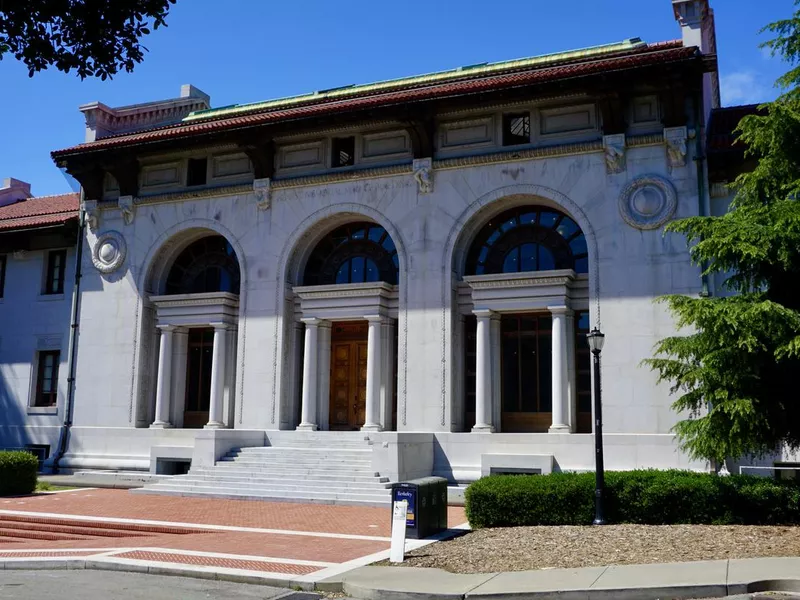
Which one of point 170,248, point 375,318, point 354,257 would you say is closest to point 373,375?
point 375,318

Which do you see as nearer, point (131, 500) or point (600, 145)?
point (131, 500)

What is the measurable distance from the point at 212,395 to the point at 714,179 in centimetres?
1793

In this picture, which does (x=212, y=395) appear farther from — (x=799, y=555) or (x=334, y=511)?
(x=799, y=555)

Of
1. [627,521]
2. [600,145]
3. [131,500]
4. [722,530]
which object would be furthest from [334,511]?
[600,145]

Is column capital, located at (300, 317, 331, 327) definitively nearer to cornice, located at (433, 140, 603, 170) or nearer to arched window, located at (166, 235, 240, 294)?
arched window, located at (166, 235, 240, 294)

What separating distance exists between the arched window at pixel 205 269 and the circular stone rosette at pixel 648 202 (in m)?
14.4

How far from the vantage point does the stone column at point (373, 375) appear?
27.0m

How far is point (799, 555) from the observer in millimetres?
12180

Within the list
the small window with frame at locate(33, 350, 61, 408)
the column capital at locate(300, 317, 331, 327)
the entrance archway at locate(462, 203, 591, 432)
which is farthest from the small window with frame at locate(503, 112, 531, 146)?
the small window with frame at locate(33, 350, 61, 408)

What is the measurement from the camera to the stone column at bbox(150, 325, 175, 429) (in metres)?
30.0

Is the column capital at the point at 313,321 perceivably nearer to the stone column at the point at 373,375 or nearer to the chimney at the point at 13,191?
the stone column at the point at 373,375

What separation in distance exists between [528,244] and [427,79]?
8.04 m

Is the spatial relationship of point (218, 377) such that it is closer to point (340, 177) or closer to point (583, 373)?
point (340, 177)

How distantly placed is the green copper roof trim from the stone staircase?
43.4 ft
